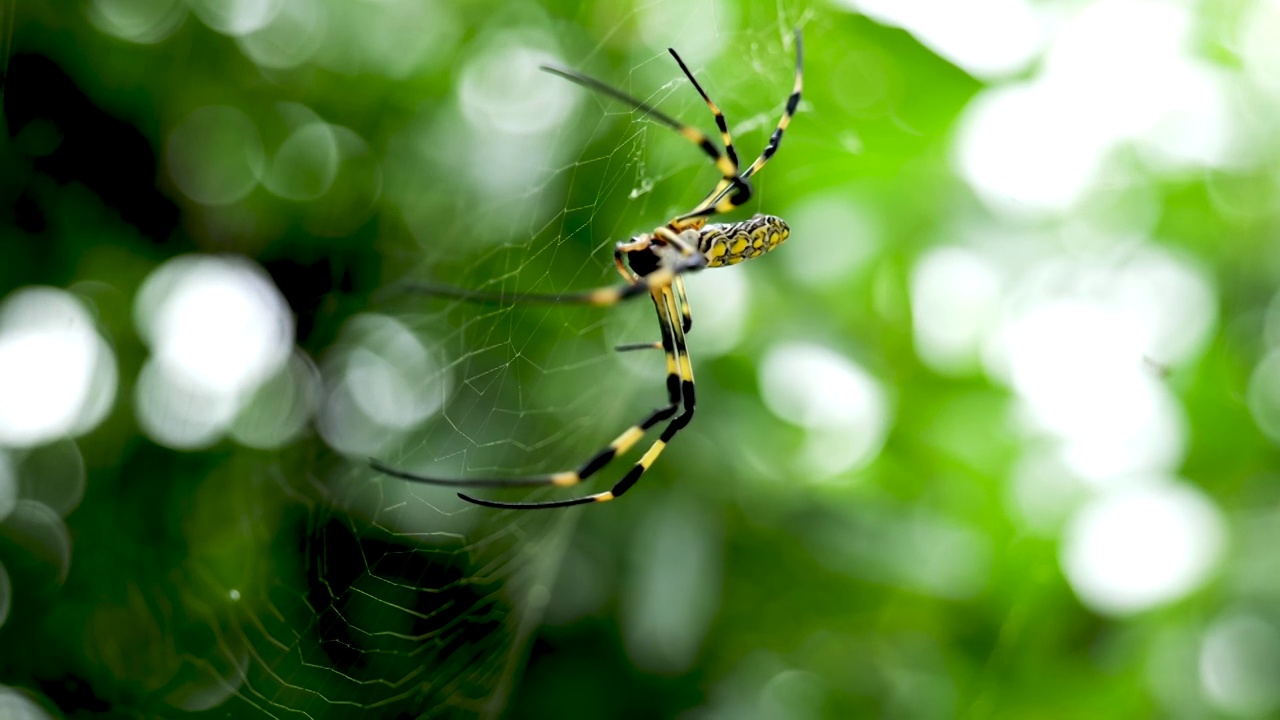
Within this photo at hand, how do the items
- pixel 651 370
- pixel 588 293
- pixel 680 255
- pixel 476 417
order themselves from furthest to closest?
1. pixel 651 370
2. pixel 476 417
3. pixel 680 255
4. pixel 588 293

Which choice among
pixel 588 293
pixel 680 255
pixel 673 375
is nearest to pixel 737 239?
pixel 680 255

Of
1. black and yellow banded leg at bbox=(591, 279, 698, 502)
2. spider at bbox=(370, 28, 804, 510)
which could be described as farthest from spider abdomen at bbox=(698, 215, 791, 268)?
black and yellow banded leg at bbox=(591, 279, 698, 502)

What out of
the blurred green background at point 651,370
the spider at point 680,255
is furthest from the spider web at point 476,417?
the spider at point 680,255

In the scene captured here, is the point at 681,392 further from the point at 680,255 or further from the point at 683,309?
the point at 680,255

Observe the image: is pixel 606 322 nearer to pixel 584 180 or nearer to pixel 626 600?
pixel 584 180

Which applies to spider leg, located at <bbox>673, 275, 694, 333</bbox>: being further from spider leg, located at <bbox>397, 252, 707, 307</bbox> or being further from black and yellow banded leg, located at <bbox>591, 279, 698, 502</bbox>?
spider leg, located at <bbox>397, 252, 707, 307</bbox>

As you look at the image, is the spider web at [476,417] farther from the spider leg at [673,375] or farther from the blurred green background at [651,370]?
the spider leg at [673,375]

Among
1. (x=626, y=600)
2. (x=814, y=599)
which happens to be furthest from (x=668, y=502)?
(x=814, y=599)
